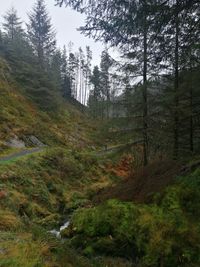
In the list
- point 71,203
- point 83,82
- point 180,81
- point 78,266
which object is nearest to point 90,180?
point 71,203

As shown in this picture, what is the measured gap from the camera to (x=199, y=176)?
28.3 feet

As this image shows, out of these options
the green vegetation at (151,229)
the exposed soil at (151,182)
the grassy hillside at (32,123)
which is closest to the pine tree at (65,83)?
the grassy hillside at (32,123)

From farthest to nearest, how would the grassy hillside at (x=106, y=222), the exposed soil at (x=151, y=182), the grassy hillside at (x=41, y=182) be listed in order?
the exposed soil at (x=151, y=182) < the grassy hillside at (x=106, y=222) < the grassy hillside at (x=41, y=182)

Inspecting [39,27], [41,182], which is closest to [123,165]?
[41,182]

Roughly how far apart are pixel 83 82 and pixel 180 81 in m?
62.0

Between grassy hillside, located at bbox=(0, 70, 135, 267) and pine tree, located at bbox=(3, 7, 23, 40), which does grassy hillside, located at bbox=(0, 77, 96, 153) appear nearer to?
grassy hillside, located at bbox=(0, 70, 135, 267)

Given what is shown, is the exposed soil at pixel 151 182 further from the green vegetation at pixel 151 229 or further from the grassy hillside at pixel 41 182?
the grassy hillside at pixel 41 182

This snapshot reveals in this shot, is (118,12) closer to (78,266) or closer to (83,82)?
(78,266)

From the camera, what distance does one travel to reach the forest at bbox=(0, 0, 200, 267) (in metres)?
7.07

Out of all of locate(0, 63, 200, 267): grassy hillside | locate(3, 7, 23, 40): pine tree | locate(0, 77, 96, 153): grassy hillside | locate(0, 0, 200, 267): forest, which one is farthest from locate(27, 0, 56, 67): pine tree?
locate(0, 63, 200, 267): grassy hillside

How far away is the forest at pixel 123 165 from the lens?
7.07 metres

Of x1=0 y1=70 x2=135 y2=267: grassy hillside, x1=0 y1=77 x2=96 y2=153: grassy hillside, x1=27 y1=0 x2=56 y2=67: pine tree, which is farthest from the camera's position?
x1=27 y1=0 x2=56 y2=67: pine tree

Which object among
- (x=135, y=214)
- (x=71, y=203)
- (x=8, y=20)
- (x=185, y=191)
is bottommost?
(x=71, y=203)

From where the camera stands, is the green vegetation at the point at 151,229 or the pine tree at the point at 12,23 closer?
the green vegetation at the point at 151,229
